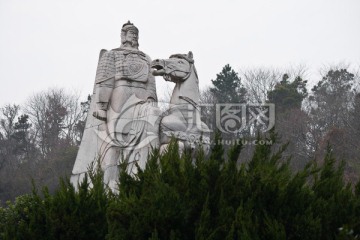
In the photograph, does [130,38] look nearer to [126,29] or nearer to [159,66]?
[126,29]

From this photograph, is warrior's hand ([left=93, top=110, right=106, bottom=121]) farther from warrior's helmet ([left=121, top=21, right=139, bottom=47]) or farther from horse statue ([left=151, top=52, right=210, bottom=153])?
warrior's helmet ([left=121, top=21, right=139, bottom=47])

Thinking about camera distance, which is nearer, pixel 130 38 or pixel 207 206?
pixel 207 206

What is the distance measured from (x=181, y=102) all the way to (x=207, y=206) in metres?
4.55

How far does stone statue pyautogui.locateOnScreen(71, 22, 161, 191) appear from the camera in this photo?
9.33 m

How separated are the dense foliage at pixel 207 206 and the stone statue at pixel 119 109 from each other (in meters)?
4.07

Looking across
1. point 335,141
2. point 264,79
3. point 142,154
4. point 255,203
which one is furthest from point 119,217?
point 264,79

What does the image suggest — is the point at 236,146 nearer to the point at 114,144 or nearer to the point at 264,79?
the point at 114,144

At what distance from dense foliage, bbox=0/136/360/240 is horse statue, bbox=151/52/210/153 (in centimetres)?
354

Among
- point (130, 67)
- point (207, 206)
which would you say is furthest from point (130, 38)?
point (207, 206)

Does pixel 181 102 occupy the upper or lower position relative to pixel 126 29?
lower

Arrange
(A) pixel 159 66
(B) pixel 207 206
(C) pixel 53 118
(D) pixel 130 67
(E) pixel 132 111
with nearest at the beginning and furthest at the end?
(B) pixel 207 206 < (A) pixel 159 66 < (E) pixel 132 111 < (D) pixel 130 67 < (C) pixel 53 118

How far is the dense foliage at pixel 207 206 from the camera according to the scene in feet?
14.4

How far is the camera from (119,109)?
9641 mm

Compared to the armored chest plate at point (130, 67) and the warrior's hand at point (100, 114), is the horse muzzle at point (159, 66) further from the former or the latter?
the warrior's hand at point (100, 114)
